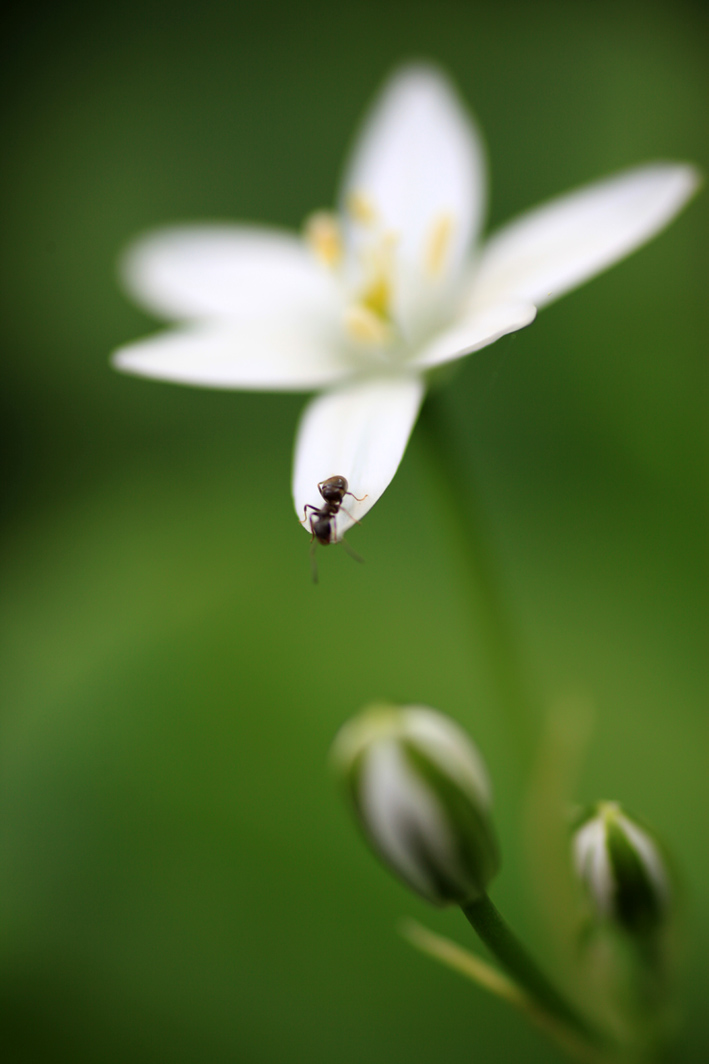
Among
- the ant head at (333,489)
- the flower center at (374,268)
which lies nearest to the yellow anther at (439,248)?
the flower center at (374,268)

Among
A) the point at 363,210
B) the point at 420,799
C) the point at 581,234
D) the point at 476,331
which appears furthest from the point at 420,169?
the point at 420,799

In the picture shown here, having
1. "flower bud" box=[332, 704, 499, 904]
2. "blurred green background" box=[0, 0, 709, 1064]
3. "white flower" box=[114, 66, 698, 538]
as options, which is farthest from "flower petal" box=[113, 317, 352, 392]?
"flower bud" box=[332, 704, 499, 904]

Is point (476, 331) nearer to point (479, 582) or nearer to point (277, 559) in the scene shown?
point (479, 582)

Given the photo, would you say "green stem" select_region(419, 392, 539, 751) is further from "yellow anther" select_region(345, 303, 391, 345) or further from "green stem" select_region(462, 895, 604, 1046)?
"green stem" select_region(462, 895, 604, 1046)

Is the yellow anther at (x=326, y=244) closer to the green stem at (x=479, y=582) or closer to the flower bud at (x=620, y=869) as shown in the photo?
the green stem at (x=479, y=582)

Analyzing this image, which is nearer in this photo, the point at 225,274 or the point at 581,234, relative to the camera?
the point at 581,234
